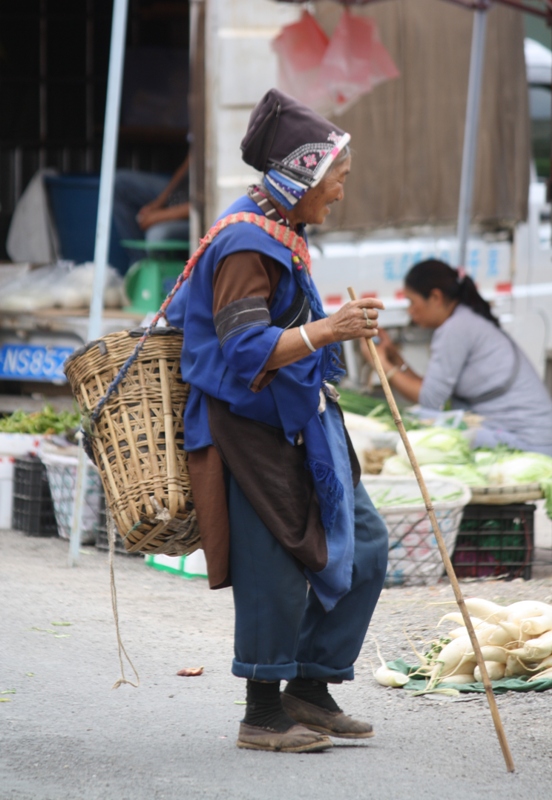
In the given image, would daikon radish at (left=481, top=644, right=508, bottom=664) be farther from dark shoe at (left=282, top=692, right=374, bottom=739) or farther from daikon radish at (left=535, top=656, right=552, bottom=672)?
dark shoe at (left=282, top=692, right=374, bottom=739)

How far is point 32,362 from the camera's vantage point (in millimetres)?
7031

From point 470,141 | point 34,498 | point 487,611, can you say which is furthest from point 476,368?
point 487,611

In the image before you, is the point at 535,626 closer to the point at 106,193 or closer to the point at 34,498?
the point at 106,193

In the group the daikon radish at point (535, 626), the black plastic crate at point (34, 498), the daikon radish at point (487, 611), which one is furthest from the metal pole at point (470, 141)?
the daikon radish at point (535, 626)

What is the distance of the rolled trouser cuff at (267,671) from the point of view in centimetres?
331

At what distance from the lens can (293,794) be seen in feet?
10.1

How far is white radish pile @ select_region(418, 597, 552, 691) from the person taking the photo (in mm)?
4031

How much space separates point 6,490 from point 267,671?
3603 millimetres

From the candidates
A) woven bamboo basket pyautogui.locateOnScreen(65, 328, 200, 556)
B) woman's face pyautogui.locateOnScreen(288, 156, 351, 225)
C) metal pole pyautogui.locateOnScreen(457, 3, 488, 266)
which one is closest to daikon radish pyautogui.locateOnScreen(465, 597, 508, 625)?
woven bamboo basket pyautogui.locateOnScreen(65, 328, 200, 556)

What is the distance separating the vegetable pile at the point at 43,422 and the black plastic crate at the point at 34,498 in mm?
202

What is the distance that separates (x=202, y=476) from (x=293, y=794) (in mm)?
878

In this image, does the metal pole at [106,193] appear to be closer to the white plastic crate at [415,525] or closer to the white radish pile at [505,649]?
the white plastic crate at [415,525]

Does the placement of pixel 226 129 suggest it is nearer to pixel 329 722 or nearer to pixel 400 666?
pixel 400 666

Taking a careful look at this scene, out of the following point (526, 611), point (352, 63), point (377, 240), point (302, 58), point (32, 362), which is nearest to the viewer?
point (526, 611)
